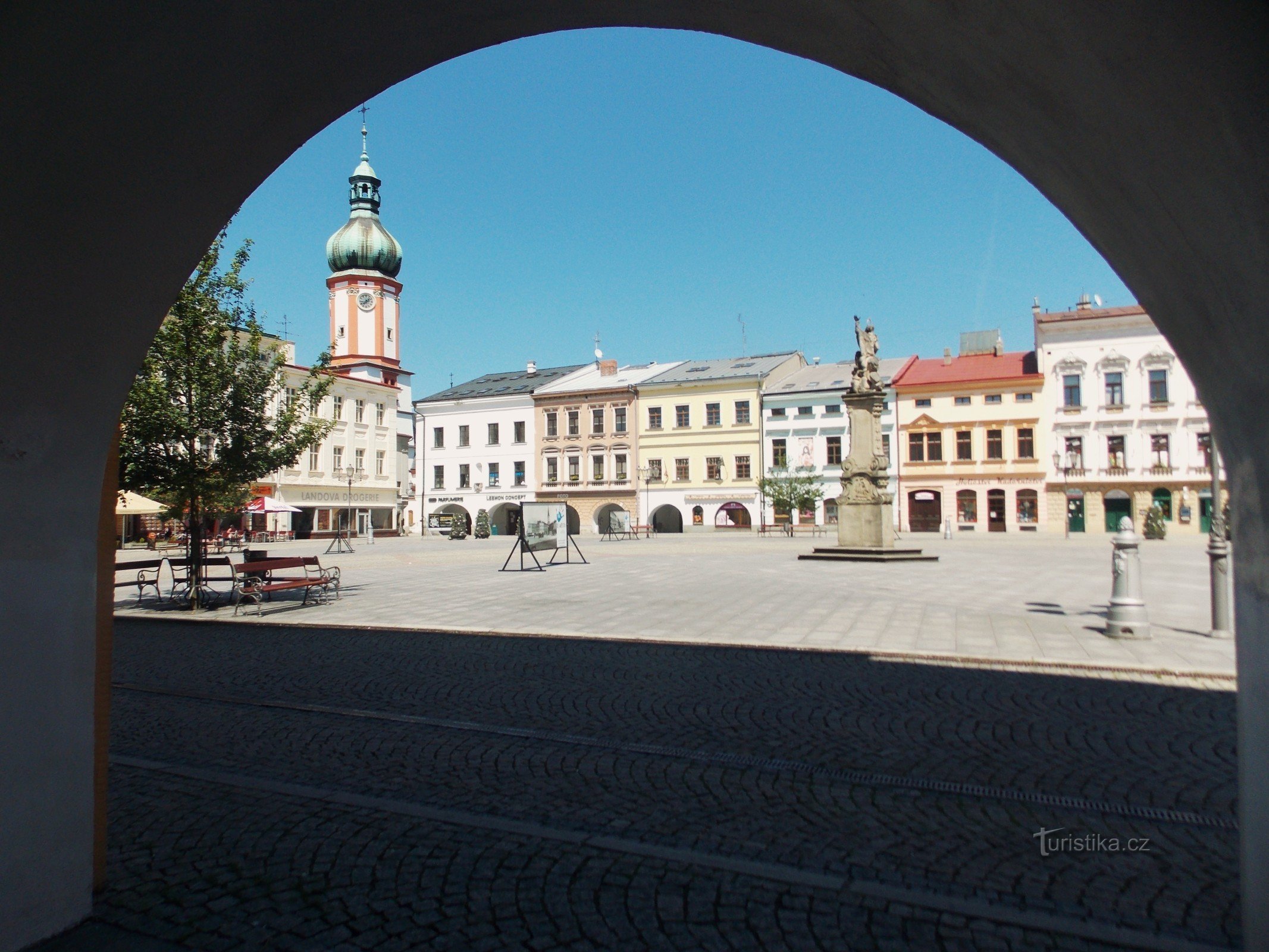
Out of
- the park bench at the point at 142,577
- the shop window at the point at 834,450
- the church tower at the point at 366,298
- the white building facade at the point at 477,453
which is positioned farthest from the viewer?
the church tower at the point at 366,298

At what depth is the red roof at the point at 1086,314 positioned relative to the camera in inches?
2002

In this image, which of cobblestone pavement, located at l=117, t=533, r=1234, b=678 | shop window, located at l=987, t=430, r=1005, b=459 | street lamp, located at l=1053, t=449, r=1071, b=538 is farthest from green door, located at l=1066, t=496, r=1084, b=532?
cobblestone pavement, located at l=117, t=533, r=1234, b=678

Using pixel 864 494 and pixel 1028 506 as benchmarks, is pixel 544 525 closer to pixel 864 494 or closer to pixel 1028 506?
pixel 864 494

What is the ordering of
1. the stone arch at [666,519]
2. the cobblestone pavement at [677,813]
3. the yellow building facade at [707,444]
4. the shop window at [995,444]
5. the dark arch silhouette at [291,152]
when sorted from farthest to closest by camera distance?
the stone arch at [666,519]
the yellow building facade at [707,444]
the shop window at [995,444]
the cobblestone pavement at [677,813]
the dark arch silhouette at [291,152]

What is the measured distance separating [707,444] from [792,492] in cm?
1031

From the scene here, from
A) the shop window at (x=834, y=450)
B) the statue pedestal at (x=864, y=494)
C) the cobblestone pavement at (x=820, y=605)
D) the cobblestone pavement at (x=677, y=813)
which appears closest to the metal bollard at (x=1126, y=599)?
the cobblestone pavement at (x=820, y=605)

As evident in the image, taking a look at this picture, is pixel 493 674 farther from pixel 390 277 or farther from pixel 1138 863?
pixel 390 277

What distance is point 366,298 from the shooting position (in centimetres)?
7338

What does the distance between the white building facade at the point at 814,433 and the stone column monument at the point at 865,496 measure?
28181 mm

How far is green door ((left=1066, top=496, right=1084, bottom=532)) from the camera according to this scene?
5134cm

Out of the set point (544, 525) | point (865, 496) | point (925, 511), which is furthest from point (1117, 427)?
point (544, 525)

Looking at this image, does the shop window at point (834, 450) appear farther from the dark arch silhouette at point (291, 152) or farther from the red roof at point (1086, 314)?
the dark arch silhouette at point (291, 152)

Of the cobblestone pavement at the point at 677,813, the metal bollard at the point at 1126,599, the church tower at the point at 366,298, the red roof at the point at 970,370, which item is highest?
the church tower at the point at 366,298

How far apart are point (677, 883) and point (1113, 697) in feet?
16.8
